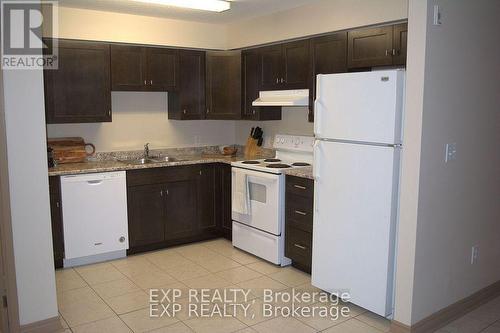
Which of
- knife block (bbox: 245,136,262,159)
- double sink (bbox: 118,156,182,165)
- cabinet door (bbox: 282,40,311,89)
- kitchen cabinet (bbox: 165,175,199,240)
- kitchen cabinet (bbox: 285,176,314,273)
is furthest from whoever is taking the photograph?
knife block (bbox: 245,136,262,159)

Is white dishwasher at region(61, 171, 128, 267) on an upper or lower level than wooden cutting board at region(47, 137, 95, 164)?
lower

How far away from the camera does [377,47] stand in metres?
3.73

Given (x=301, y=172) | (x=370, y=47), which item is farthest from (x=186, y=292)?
(x=370, y=47)

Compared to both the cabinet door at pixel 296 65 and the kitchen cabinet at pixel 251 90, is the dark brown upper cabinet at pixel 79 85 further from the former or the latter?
the cabinet door at pixel 296 65

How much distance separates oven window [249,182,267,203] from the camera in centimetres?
440

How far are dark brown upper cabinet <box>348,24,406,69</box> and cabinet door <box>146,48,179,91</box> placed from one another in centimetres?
203

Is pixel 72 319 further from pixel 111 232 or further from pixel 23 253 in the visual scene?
pixel 111 232

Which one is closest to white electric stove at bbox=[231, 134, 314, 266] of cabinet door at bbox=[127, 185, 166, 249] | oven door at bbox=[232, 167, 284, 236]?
oven door at bbox=[232, 167, 284, 236]

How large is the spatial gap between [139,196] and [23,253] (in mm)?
1795

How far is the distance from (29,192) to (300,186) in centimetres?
220

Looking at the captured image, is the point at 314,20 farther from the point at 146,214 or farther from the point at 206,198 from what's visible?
the point at 146,214

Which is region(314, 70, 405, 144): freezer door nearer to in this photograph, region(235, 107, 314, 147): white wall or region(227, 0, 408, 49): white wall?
region(227, 0, 408, 49): white wall

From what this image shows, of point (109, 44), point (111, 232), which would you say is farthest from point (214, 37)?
point (111, 232)

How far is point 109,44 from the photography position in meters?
4.60
